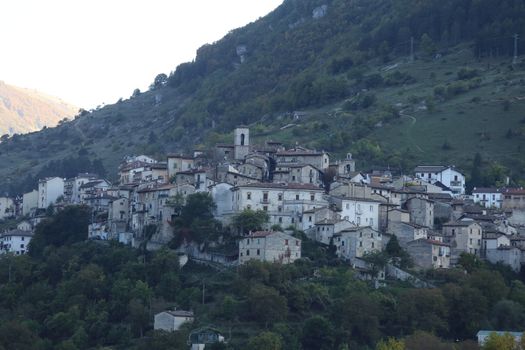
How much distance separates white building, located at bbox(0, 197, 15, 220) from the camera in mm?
115188

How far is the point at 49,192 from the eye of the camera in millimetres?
112000

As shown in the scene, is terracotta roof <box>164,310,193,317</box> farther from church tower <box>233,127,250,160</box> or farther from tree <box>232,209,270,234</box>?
church tower <box>233,127,250,160</box>

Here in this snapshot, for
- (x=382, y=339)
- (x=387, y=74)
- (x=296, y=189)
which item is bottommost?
(x=382, y=339)

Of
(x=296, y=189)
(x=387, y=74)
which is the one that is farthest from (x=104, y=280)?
(x=387, y=74)

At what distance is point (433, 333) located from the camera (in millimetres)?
71000

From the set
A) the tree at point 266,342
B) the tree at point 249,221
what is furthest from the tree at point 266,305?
the tree at point 249,221

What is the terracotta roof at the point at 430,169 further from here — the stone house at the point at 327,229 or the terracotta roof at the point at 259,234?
the terracotta roof at the point at 259,234

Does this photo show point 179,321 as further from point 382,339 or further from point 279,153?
point 279,153

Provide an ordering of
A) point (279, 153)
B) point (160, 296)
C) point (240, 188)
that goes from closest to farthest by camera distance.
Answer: point (160, 296), point (240, 188), point (279, 153)

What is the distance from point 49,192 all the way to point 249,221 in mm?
35451

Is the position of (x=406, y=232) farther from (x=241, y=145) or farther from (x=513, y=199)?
(x=241, y=145)

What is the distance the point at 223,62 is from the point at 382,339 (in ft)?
376

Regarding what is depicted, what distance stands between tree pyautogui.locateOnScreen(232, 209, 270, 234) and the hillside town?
427 mm

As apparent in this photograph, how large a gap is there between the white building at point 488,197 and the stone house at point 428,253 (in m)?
15.6
